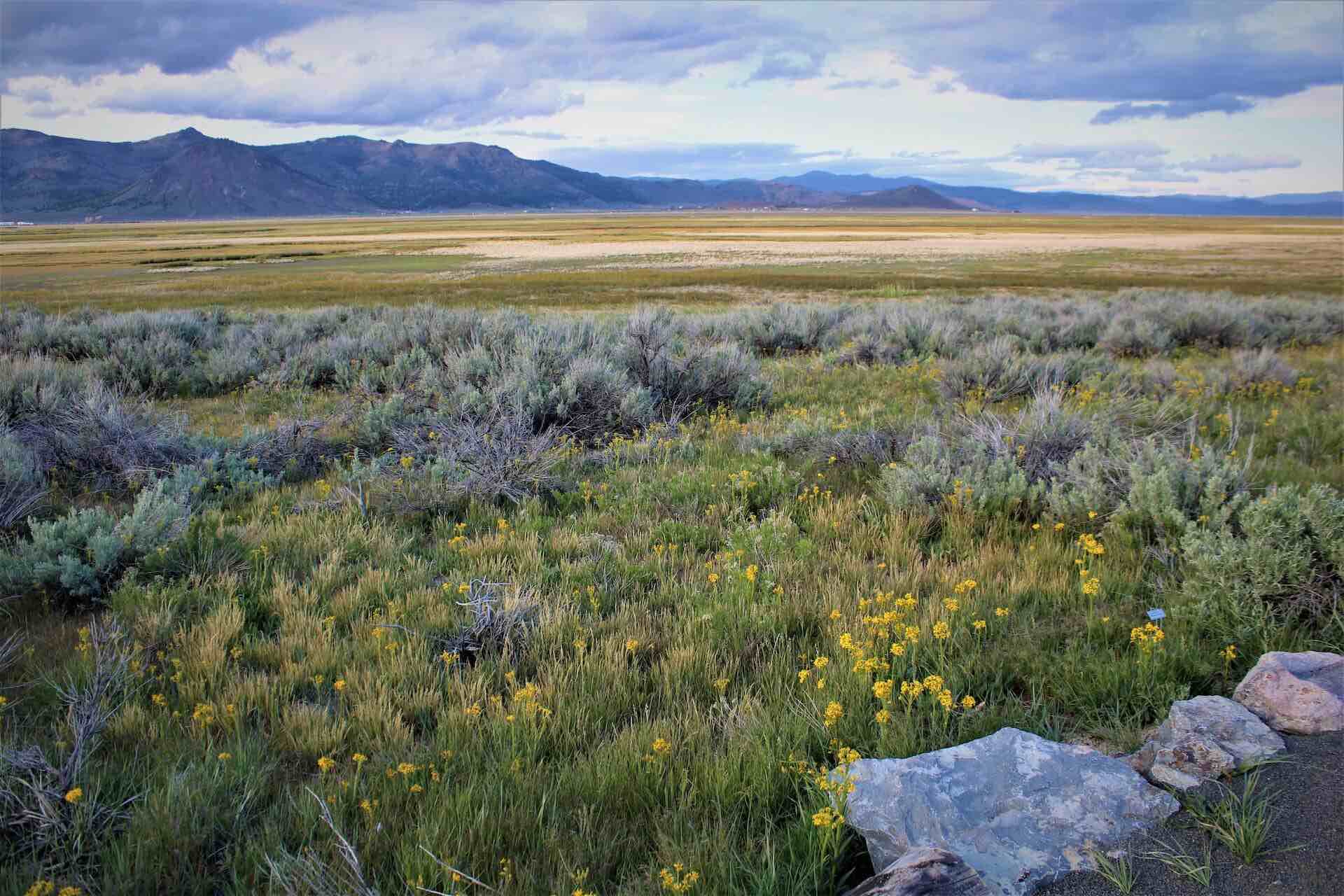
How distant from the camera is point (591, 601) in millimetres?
4180

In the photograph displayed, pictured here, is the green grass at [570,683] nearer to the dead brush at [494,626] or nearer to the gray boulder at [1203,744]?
the dead brush at [494,626]

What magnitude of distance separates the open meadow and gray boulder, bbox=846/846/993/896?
0.99 feet

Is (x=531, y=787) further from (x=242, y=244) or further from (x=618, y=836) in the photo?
(x=242, y=244)

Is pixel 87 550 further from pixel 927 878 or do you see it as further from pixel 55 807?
pixel 927 878

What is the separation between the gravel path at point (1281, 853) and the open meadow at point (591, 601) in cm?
51

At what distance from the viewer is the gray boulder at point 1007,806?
237 cm

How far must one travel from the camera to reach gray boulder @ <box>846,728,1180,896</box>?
2371 mm

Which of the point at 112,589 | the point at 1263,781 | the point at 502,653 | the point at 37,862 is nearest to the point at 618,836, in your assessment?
the point at 502,653

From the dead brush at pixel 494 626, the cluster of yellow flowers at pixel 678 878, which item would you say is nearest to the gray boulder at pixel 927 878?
the cluster of yellow flowers at pixel 678 878

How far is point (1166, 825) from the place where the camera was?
8.18 ft

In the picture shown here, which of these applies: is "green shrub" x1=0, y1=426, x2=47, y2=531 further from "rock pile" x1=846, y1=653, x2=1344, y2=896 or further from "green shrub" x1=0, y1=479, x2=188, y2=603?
"rock pile" x1=846, y1=653, x2=1344, y2=896

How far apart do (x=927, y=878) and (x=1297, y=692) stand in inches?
76.7

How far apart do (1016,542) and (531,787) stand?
12.2 ft

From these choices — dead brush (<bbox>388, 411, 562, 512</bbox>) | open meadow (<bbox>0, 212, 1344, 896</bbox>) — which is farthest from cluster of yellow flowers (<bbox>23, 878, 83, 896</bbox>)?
dead brush (<bbox>388, 411, 562, 512</bbox>)
